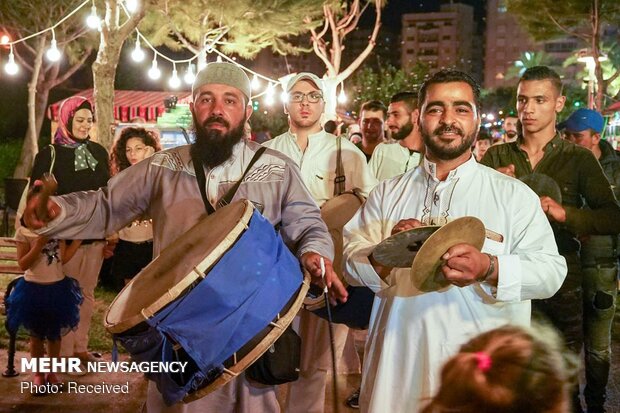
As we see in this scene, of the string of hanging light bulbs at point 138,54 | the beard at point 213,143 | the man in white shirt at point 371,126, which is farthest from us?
the string of hanging light bulbs at point 138,54

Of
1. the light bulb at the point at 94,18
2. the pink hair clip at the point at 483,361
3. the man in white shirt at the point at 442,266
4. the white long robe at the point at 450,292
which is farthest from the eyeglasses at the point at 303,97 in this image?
the light bulb at the point at 94,18

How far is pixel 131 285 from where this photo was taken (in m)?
3.03

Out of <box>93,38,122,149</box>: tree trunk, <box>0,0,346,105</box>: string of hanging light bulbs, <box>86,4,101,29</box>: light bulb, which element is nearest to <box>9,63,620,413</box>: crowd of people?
<box>0,0,346,105</box>: string of hanging light bulbs

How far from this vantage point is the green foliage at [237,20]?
18.1m

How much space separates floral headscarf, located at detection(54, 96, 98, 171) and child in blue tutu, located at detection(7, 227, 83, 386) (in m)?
0.72

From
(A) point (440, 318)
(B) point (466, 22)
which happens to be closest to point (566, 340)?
(A) point (440, 318)

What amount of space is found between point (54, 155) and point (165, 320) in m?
3.31

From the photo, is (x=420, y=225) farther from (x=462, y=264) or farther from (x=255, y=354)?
(x=255, y=354)

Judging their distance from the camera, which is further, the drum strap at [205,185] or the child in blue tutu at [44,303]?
the child in blue tutu at [44,303]

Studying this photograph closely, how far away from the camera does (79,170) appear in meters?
5.50

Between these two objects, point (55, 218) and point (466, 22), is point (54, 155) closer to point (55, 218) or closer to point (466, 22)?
point (55, 218)

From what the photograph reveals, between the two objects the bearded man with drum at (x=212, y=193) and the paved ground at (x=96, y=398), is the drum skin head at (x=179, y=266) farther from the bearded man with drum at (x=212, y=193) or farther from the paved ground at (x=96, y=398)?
the paved ground at (x=96, y=398)

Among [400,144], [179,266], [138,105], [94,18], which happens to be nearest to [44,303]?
[179,266]

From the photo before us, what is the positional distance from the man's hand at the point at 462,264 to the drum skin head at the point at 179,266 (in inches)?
31.2
